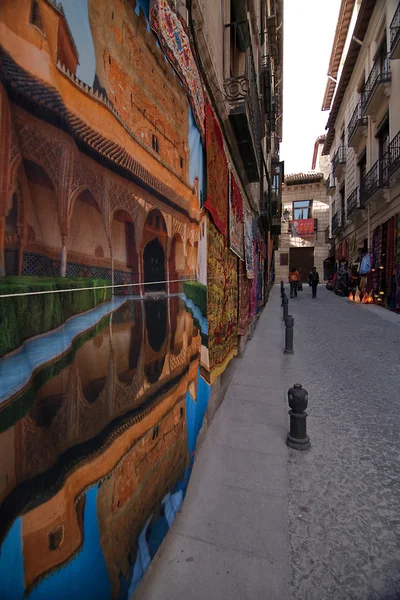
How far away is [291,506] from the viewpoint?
7.57 ft

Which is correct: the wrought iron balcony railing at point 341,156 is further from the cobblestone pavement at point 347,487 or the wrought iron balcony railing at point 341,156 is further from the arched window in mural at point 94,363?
the arched window in mural at point 94,363

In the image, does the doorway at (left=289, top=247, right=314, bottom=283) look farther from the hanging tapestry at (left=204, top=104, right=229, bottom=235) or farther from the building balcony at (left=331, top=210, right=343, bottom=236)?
the hanging tapestry at (left=204, top=104, right=229, bottom=235)

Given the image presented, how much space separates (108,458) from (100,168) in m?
1.34

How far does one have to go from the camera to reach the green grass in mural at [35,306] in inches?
35.9

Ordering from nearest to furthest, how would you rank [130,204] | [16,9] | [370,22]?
[16,9] → [130,204] → [370,22]

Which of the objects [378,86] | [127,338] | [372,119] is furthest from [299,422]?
[372,119]

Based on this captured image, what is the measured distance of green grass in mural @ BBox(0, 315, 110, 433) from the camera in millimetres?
904

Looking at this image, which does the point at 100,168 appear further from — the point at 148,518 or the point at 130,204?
the point at 148,518

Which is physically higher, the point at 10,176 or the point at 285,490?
the point at 10,176

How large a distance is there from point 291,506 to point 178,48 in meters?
3.64

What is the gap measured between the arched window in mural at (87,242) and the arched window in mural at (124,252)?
0.25 feet

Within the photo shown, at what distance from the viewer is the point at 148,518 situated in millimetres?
1765

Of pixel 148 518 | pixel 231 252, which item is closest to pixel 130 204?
pixel 148 518

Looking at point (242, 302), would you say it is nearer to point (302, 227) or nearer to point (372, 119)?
point (372, 119)
